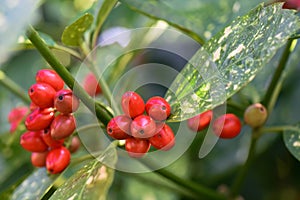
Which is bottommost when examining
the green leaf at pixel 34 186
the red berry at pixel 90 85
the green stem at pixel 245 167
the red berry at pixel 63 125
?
the green stem at pixel 245 167

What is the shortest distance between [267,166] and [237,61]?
907mm

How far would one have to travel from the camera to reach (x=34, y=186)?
3.74ft

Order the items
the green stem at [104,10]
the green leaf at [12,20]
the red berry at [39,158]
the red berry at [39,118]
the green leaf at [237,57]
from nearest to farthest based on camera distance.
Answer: the green leaf at [12,20] → the green leaf at [237,57] → the red berry at [39,118] → the red berry at [39,158] → the green stem at [104,10]

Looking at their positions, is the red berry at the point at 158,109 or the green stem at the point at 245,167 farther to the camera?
the green stem at the point at 245,167

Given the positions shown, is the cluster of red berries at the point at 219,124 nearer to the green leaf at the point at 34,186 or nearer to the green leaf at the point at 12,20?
the green leaf at the point at 34,186

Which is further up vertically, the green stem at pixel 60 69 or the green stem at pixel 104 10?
the green stem at pixel 60 69

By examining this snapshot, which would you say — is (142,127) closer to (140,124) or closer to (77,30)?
(140,124)

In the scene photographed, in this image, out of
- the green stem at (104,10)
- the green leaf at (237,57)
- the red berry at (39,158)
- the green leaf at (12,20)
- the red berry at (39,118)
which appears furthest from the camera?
the green stem at (104,10)

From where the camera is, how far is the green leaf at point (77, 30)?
1.03m

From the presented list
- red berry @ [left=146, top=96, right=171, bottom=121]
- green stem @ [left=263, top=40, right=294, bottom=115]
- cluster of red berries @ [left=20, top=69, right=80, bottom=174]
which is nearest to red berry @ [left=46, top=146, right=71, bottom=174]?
cluster of red berries @ [left=20, top=69, right=80, bottom=174]

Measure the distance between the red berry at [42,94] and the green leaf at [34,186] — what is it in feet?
0.78

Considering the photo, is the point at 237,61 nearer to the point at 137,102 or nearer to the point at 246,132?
the point at 137,102

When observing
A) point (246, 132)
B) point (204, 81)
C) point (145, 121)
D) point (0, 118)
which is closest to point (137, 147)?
point (145, 121)

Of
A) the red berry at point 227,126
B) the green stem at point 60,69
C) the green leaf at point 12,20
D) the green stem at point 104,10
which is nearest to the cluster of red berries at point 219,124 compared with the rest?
the red berry at point 227,126
